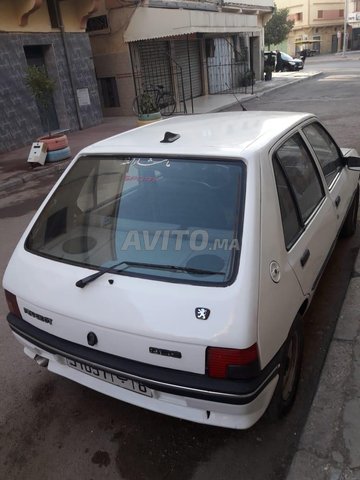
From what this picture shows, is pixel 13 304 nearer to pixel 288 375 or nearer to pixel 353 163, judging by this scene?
pixel 288 375

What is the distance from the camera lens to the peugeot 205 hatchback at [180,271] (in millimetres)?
1879

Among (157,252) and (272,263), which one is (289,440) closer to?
(272,263)

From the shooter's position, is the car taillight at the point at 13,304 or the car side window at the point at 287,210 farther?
the car taillight at the point at 13,304

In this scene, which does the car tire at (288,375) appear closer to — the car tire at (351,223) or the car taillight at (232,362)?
the car taillight at (232,362)

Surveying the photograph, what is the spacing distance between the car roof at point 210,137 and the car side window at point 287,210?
0.20m

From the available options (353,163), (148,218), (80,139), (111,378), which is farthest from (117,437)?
(80,139)

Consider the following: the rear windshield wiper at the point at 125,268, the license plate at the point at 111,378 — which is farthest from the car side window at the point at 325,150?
the license plate at the point at 111,378

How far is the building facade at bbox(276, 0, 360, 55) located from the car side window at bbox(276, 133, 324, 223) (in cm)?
6271

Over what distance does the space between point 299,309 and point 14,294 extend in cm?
163

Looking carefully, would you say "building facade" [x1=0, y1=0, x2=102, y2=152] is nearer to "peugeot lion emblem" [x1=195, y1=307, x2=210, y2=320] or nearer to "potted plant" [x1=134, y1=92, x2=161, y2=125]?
"potted plant" [x1=134, y1=92, x2=161, y2=125]

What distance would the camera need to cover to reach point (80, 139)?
1292 cm

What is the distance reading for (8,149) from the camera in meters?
12.0

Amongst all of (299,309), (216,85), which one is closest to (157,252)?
(299,309)

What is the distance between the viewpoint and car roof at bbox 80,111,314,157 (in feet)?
7.73
